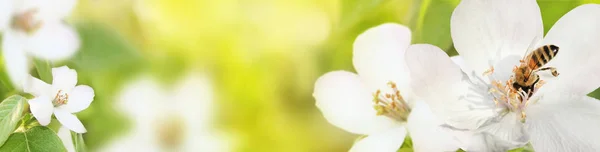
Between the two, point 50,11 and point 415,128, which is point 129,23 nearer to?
point 50,11

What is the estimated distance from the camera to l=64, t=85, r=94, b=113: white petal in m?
0.45

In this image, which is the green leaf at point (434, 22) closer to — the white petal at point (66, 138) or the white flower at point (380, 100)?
the white flower at point (380, 100)

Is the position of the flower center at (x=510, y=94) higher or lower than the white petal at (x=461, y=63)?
lower

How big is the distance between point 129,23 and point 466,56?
20 cm

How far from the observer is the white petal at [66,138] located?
1.55 ft

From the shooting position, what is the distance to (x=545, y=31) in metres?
0.40

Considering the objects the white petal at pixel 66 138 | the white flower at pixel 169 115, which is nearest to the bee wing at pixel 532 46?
the white flower at pixel 169 115

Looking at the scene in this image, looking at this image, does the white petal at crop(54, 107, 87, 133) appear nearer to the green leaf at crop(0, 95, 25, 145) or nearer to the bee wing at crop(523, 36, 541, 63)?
the green leaf at crop(0, 95, 25, 145)

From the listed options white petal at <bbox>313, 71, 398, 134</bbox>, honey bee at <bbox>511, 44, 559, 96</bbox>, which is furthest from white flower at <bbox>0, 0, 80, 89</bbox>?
honey bee at <bbox>511, 44, 559, 96</bbox>

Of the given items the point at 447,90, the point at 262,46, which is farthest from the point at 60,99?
the point at 447,90

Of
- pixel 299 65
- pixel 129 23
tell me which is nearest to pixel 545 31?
pixel 299 65

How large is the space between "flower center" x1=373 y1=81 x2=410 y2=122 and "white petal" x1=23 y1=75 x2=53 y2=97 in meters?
0.21

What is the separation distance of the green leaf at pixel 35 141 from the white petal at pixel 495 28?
0.26 m

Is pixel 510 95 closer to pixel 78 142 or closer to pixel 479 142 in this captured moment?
pixel 479 142
